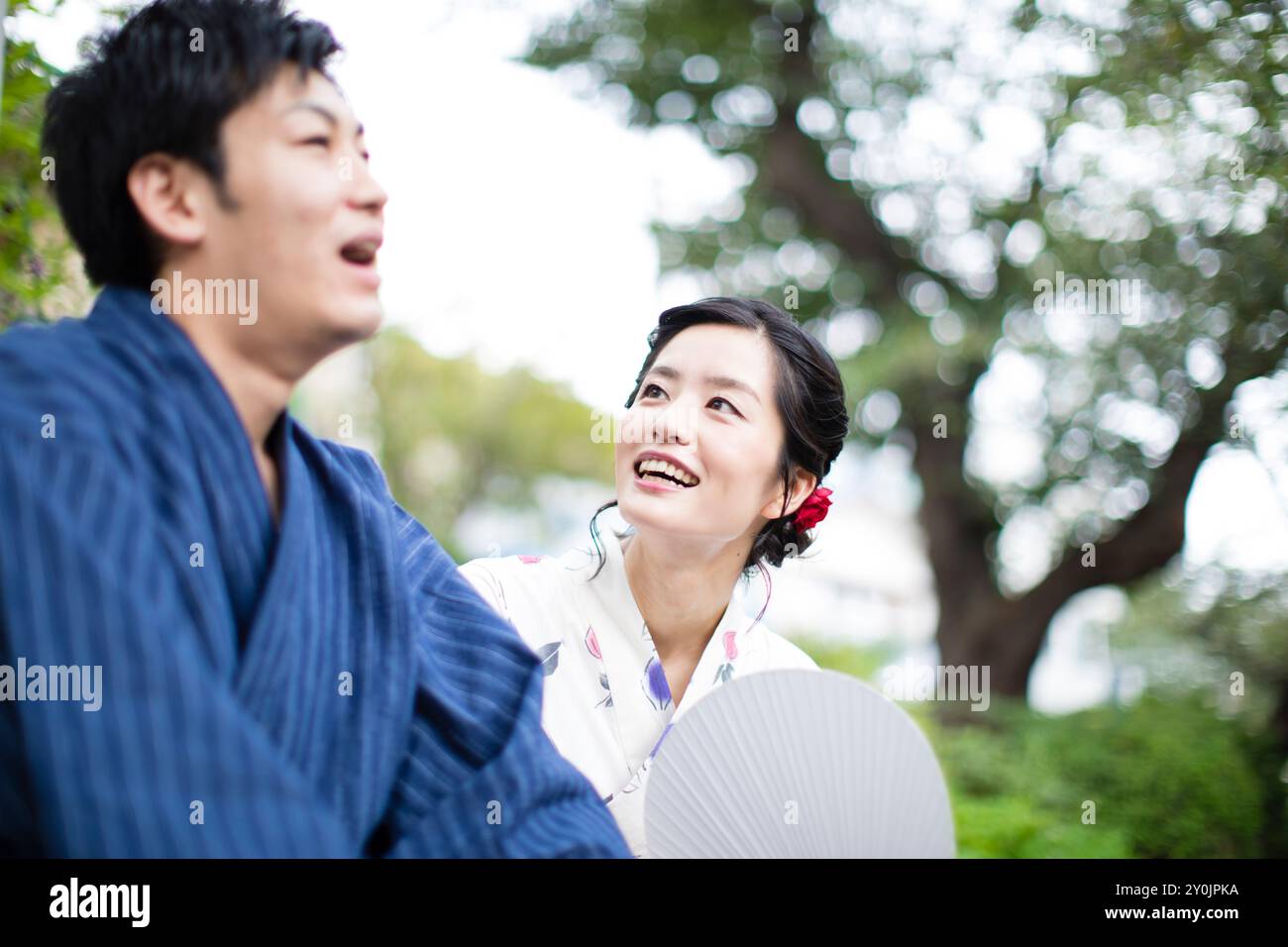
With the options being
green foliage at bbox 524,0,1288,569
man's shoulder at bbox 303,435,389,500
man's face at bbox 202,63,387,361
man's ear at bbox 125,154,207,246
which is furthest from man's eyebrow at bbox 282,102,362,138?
green foliage at bbox 524,0,1288,569

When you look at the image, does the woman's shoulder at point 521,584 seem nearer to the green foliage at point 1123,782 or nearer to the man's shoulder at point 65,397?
the man's shoulder at point 65,397

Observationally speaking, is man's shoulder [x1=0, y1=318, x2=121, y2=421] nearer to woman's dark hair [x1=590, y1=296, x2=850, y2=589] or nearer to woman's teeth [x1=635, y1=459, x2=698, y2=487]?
woman's teeth [x1=635, y1=459, x2=698, y2=487]

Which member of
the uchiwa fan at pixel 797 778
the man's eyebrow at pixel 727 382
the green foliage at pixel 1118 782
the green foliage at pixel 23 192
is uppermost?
the green foliage at pixel 23 192

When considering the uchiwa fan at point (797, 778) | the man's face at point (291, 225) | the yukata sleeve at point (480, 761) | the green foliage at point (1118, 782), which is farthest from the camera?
the green foliage at point (1118, 782)

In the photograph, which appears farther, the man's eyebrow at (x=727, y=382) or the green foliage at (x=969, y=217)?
the green foliage at (x=969, y=217)

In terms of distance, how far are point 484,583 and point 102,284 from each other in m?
0.89

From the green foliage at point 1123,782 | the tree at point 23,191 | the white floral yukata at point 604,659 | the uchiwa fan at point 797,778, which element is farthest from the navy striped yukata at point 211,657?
the green foliage at point 1123,782

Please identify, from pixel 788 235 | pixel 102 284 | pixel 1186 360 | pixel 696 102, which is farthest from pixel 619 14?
pixel 102 284

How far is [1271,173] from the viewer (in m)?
3.75

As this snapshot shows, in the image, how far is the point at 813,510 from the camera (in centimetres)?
206

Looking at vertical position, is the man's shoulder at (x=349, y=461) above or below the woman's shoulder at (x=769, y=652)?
above

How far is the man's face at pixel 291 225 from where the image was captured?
111 cm

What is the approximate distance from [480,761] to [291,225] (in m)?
0.66

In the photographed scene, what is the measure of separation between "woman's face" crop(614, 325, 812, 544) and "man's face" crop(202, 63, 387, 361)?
0.67 m
